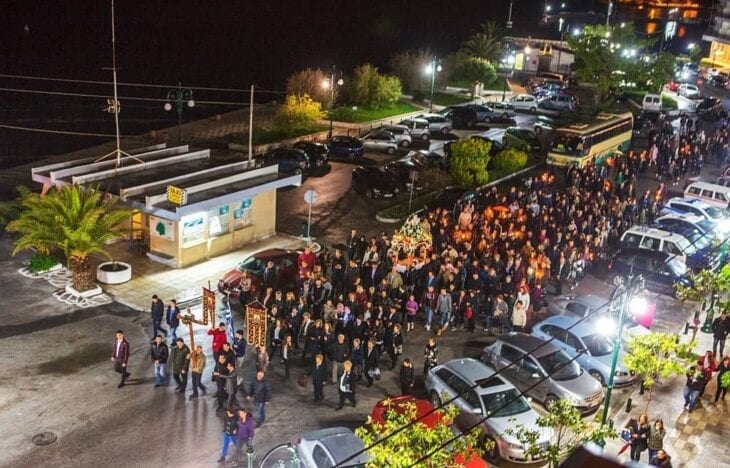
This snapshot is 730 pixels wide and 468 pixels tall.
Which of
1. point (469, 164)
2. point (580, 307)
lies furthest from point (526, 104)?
point (580, 307)

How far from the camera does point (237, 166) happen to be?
27812 millimetres

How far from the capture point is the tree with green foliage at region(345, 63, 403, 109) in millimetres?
52500

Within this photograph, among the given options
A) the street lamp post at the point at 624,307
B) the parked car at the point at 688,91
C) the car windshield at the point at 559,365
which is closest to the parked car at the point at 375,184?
the car windshield at the point at 559,365

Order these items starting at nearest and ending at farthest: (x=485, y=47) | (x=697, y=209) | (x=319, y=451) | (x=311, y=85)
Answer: (x=319, y=451) < (x=697, y=209) < (x=311, y=85) < (x=485, y=47)

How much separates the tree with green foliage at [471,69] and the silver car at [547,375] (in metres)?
50.5

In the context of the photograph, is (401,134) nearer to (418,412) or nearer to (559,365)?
(559,365)

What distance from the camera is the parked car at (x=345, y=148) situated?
40125 millimetres

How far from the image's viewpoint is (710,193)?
3322cm

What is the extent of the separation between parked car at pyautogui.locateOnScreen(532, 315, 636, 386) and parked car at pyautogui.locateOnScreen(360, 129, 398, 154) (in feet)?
77.4

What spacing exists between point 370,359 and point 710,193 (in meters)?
22.7

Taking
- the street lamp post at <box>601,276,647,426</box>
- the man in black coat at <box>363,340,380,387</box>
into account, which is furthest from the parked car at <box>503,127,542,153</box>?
the street lamp post at <box>601,276,647,426</box>

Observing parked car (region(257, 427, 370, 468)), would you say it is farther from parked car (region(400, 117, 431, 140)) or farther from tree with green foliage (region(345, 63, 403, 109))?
tree with green foliage (region(345, 63, 403, 109))

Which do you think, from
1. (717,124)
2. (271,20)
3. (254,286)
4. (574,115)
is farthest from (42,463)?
(271,20)

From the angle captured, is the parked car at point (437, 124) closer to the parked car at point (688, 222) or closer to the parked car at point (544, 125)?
the parked car at point (544, 125)
